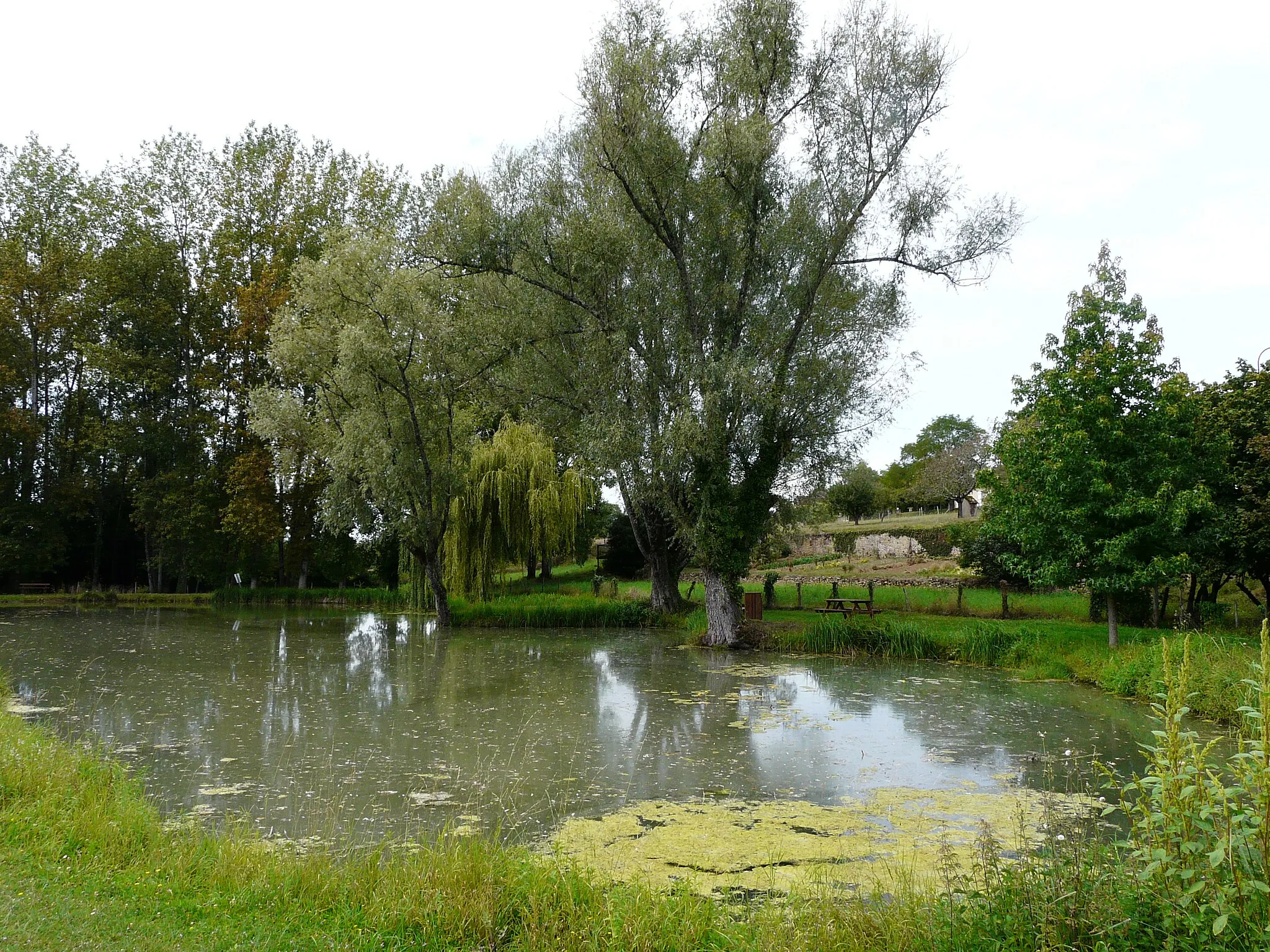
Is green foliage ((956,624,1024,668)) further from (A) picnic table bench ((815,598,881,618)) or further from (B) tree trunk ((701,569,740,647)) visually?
(B) tree trunk ((701,569,740,647))

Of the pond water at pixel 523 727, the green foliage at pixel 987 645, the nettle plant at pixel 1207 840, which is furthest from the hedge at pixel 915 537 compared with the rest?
the nettle plant at pixel 1207 840

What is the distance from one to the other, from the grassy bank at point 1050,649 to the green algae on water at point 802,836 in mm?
3191

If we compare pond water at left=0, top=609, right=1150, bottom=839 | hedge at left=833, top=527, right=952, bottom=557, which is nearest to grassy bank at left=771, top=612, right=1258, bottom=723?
pond water at left=0, top=609, right=1150, bottom=839

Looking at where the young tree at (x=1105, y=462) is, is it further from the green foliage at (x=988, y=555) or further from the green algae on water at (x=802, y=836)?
the green foliage at (x=988, y=555)

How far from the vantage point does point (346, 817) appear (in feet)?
20.8

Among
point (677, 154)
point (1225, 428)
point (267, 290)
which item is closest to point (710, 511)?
point (677, 154)

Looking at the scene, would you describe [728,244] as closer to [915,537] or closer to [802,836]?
[802,836]

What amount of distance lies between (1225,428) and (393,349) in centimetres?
1729

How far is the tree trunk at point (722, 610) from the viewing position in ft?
58.5

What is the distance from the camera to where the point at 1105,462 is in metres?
12.9

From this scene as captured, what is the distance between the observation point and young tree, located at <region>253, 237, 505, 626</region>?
20.4 meters

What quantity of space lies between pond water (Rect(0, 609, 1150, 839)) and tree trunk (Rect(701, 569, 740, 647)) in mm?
921

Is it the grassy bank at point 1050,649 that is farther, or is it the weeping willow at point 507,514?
the weeping willow at point 507,514

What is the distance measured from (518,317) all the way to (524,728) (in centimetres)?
1126
